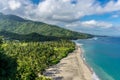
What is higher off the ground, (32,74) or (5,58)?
(5,58)

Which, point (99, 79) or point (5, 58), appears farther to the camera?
point (99, 79)

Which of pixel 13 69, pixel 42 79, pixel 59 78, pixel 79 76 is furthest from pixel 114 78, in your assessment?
pixel 13 69

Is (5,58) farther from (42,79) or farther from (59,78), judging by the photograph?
(59,78)

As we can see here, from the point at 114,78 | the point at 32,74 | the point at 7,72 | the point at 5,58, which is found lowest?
the point at 114,78

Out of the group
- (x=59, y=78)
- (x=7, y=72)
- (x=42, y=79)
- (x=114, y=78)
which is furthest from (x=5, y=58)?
(x=114, y=78)

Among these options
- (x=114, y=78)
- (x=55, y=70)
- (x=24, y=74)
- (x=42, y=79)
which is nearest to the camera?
(x=24, y=74)

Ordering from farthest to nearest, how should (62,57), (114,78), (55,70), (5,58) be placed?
(62,57)
(55,70)
(114,78)
(5,58)

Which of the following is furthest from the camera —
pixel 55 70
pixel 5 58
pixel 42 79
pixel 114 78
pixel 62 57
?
pixel 62 57

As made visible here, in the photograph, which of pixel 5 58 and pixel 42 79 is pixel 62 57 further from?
pixel 5 58

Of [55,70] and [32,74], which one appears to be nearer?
[32,74]
